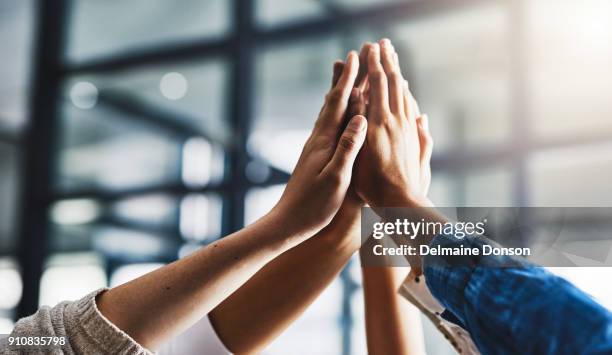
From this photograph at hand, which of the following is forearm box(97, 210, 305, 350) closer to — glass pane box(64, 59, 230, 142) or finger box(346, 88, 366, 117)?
finger box(346, 88, 366, 117)

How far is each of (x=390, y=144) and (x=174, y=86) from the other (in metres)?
1.80

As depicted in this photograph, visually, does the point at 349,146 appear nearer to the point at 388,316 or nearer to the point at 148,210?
the point at 388,316

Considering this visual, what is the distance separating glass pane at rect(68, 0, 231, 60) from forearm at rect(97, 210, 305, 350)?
1893mm

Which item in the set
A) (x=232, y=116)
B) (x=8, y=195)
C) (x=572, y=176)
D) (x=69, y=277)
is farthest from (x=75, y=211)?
(x=572, y=176)

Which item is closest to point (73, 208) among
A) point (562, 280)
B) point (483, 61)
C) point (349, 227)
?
point (483, 61)

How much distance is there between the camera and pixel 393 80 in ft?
2.69

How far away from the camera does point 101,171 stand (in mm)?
2449

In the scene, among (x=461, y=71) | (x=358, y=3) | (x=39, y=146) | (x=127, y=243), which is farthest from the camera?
(x=39, y=146)

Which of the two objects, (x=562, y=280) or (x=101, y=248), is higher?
(x=562, y=280)

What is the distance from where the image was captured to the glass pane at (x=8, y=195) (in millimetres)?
2531

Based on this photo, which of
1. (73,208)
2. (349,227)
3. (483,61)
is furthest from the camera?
(73,208)

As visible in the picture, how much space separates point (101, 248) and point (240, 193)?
2.19 ft

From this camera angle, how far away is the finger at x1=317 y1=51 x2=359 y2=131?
0.76 metres

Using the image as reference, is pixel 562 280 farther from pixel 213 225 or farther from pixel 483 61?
pixel 213 225
